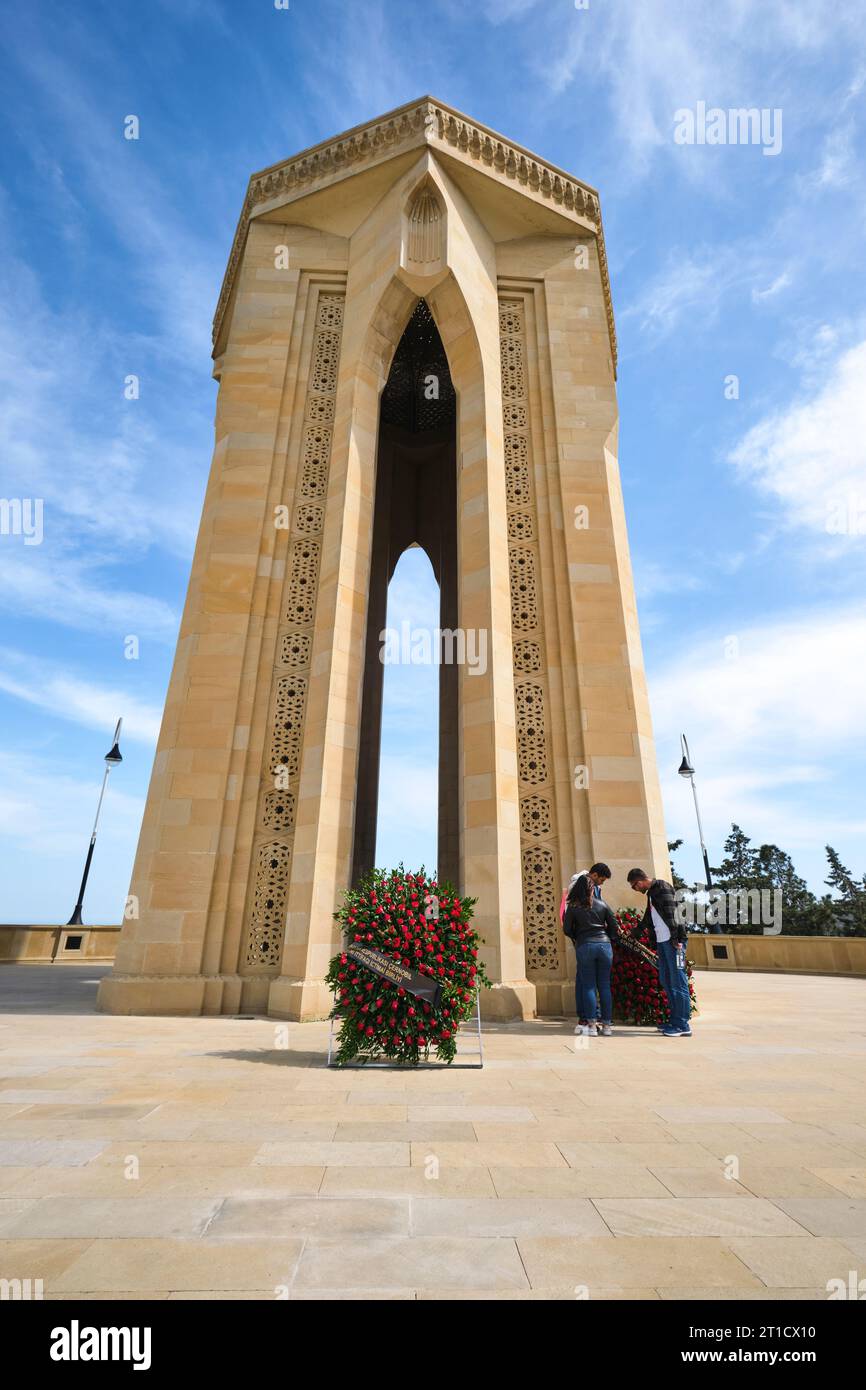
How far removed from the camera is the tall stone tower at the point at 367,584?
372 inches

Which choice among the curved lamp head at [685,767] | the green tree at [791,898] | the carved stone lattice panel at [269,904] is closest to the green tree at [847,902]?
the green tree at [791,898]

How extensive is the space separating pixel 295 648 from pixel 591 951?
631 cm

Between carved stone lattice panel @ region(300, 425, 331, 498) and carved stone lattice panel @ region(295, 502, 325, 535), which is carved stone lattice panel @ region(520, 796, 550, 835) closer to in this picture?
carved stone lattice panel @ region(295, 502, 325, 535)

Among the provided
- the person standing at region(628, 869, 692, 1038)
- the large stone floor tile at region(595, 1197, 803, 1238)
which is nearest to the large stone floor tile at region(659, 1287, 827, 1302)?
the large stone floor tile at region(595, 1197, 803, 1238)

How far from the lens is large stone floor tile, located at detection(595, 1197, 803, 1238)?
2.59 m

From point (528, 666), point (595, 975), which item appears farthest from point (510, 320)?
point (595, 975)

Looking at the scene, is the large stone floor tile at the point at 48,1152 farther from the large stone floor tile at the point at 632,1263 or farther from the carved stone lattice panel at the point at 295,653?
the carved stone lattice panel at the point at 295,653

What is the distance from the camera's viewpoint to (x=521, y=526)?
1191 cm

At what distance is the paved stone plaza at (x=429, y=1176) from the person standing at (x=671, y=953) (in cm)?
153

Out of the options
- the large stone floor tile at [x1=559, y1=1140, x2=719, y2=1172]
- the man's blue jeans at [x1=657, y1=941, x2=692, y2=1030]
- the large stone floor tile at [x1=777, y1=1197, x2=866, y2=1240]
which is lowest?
the large stone floor tile at [x1=777, y1=1197, x2=866, y2=1240]

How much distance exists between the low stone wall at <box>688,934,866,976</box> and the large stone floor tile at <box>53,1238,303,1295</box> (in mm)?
19264

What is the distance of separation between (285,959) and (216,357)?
1396 centimetres

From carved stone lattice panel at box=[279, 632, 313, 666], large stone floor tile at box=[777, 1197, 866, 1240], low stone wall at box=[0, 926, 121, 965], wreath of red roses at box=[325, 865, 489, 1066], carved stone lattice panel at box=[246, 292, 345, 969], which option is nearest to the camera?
large stone floor tile at box=[777, 1197, 866, 1240]
